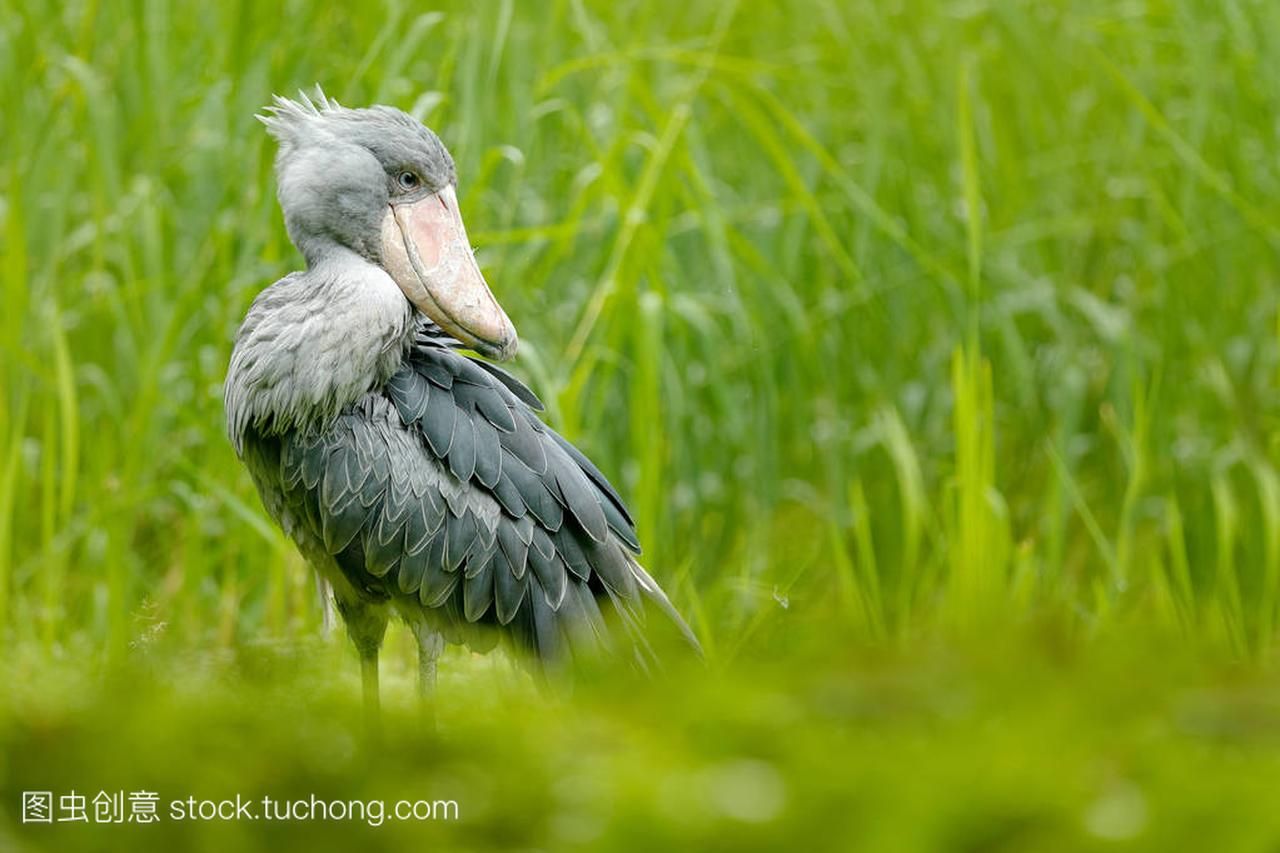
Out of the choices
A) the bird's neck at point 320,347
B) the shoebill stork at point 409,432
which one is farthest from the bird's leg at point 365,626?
the bird's neck at point 320,347

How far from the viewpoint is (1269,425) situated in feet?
15.3

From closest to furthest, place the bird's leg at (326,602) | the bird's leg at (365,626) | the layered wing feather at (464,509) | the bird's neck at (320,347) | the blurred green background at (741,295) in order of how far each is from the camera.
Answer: the bird's neck at (320,347)
the layered wing feather at (464,509)
the bird's leg at (365,626)
the bird's leg at (326,602)
the blurred green background at (741,295)

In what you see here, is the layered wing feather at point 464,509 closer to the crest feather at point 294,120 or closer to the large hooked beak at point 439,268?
the large hooked beak at point 439,268

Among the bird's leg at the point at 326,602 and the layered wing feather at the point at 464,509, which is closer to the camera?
the layered wing feather at the point at 464,509

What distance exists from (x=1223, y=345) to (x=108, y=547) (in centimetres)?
293

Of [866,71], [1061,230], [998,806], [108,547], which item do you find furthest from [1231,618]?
[998,806]

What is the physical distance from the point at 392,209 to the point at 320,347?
0.26 m

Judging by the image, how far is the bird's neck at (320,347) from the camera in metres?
2.67

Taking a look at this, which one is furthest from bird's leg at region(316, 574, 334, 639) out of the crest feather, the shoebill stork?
the crest feather

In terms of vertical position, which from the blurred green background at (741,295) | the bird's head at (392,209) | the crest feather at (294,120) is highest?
the blurred green background at (741,295)

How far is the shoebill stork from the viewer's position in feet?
8.89

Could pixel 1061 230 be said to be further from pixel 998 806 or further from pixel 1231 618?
pixel 998 806

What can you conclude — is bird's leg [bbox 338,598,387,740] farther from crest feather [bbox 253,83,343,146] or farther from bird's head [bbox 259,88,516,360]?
crest feather [bbox 253,83,343,146]

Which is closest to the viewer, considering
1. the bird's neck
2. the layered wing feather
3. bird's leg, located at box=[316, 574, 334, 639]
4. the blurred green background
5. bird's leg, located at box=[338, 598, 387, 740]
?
the bird's neck
